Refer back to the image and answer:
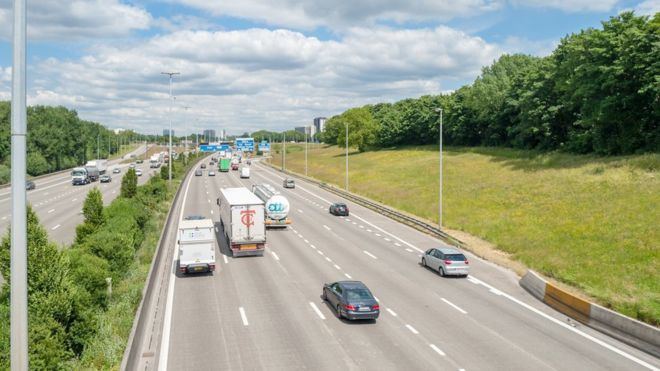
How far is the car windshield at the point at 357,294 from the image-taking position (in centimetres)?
2253

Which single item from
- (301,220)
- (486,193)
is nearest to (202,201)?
(301,220)

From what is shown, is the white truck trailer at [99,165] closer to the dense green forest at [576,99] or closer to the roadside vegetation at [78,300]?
the dense green forest at [576,99]

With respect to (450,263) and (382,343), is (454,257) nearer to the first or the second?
(450,263)

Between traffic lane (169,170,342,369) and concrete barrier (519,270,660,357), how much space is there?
12019 mm

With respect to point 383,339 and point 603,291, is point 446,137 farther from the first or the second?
point 383,339

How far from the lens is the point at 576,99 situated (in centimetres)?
6750

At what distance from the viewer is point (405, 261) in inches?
1383

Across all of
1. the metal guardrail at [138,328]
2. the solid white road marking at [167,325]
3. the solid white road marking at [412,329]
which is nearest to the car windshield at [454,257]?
the solid white road marking at [412,329]

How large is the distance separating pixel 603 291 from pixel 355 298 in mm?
13146

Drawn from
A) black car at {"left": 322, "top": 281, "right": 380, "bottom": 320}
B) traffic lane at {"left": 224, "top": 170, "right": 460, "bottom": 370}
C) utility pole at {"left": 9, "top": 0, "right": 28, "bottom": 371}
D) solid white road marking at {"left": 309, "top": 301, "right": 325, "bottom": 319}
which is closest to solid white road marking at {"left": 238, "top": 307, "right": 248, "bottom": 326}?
solid white road marking at {"left": 309, "top": 301, "right": 325, "bottom": 319}

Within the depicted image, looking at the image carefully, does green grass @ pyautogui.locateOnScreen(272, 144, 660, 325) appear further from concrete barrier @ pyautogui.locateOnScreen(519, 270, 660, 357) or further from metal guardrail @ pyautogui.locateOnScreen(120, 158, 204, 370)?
metal guardrail @ pyautogui.locateOnScreen(120, 158, 204, 370)

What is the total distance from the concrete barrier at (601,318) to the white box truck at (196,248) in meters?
17.6

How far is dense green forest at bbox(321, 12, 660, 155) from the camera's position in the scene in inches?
2175

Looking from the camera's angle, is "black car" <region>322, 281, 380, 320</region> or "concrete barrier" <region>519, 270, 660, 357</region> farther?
"black car" <region>322, 281, 380, 320</region>
